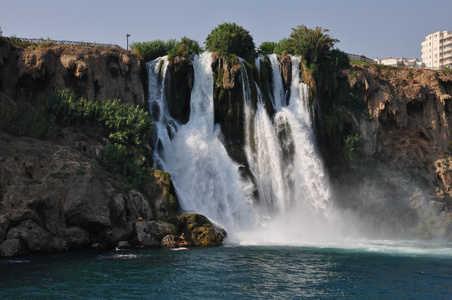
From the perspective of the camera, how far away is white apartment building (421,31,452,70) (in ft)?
471

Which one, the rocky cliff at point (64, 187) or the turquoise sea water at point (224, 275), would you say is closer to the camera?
the turquoise sea water at point (224, 275)

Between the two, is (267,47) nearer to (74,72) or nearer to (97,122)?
(74,72)

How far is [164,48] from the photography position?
4331cm

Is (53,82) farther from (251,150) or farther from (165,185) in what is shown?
(251,150)

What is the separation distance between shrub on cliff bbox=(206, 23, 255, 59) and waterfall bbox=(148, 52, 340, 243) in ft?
6.50

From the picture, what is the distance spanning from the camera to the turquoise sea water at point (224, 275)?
17.4 m

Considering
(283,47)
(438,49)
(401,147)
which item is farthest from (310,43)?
(438,49)

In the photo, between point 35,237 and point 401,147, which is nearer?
point 35,237

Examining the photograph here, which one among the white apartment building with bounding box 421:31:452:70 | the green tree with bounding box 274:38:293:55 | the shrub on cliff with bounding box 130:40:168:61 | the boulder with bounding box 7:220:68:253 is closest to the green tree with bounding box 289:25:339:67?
the green tree with bounding box 274:38:293:55

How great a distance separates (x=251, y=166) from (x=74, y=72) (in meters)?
15.5

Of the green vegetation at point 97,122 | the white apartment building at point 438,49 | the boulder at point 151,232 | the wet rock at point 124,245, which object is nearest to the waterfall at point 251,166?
the green vegetation at point 97,122

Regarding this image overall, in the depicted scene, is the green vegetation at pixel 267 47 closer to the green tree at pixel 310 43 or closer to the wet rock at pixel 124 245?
the green tree at pixel 310 43

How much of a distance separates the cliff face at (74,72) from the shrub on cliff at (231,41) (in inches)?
311

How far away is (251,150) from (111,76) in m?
12.7
